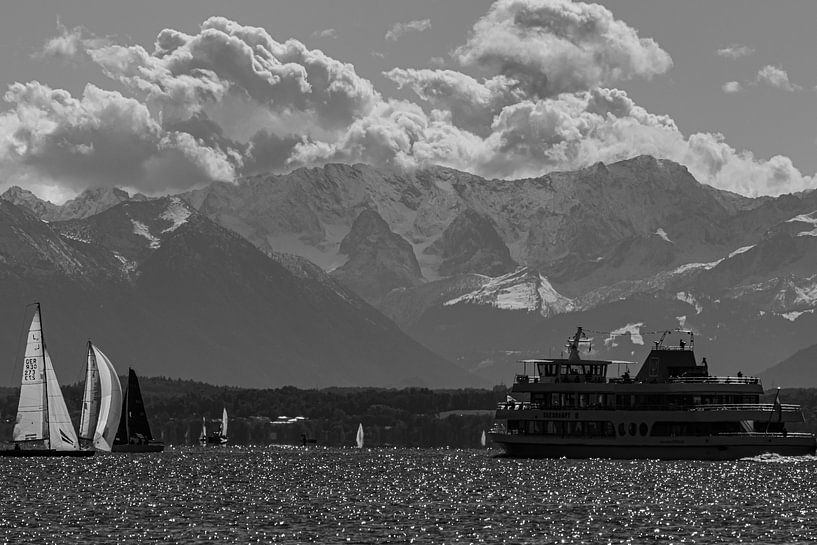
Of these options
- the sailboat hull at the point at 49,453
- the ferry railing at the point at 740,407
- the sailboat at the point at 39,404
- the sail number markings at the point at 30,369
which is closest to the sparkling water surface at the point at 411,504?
the sailboat hull at the point at 49,453

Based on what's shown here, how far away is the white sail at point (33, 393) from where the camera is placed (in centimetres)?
18188

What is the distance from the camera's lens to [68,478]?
169 m

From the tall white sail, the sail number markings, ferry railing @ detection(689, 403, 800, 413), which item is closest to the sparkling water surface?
the tall white sail

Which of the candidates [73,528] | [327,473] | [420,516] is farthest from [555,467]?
[73,528]

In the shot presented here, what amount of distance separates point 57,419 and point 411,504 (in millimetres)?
61820

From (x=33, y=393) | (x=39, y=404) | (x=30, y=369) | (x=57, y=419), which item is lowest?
(x=57, y=419)

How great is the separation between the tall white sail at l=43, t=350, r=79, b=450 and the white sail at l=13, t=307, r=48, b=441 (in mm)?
1255

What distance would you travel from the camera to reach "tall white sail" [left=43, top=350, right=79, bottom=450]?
185250mm

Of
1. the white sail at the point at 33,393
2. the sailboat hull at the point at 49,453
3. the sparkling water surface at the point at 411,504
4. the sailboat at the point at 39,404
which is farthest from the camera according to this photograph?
the sailboat hull at the point at 49,453

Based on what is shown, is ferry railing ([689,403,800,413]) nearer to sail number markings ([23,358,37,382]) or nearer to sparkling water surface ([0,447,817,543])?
sparkling water surface ([0,447,817,543])

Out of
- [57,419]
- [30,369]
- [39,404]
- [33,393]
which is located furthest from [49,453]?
[30,369]

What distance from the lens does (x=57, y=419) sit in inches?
7431

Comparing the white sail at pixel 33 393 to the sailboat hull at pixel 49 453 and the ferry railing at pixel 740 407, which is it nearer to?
the sailboat hull at pixel 49 453

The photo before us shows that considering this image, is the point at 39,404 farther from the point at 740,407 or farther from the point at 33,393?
the point at 740,407
